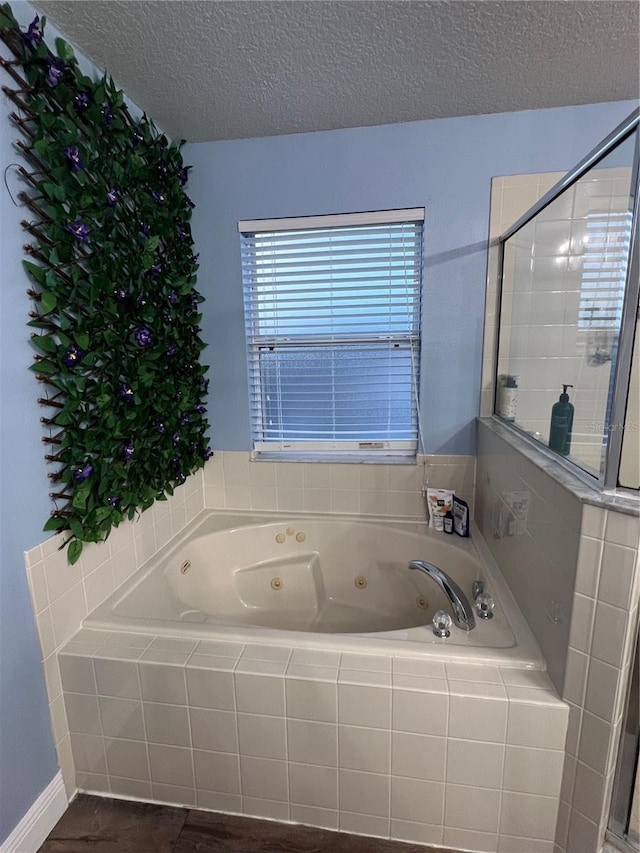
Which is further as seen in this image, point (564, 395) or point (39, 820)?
point (564, 395)

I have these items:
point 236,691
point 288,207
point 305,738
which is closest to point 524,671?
point 305,738

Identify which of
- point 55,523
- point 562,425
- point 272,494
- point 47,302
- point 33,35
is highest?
point 33,35

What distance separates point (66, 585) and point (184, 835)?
81 centimetres

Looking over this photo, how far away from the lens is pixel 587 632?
960 mm

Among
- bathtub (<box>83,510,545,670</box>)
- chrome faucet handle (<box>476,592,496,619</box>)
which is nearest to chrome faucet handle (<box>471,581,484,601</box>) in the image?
bathtub (<box>83,510,545,670</box>)

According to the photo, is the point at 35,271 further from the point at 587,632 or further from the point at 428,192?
the point at 587,632

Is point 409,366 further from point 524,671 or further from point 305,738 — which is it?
point 305,738

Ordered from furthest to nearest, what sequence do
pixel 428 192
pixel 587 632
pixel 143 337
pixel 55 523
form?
pixel 428 192
pixel 143 337
pixel 55 523
pixel 587 632

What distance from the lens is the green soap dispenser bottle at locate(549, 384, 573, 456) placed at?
1226 mm

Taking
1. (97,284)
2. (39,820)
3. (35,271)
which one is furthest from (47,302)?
(39,820)

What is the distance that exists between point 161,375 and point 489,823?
183cm

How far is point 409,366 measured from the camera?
1.95 m

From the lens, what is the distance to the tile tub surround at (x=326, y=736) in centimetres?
103

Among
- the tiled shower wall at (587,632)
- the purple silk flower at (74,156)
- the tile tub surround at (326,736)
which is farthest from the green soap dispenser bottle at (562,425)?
the purple silk flower at (74,156)
